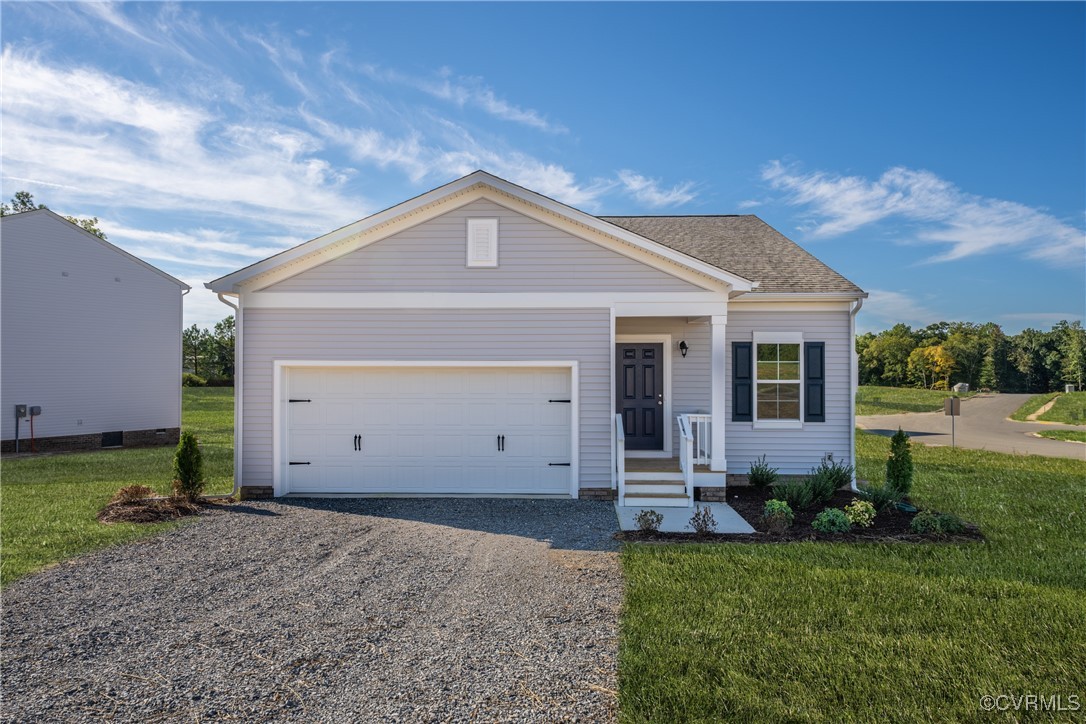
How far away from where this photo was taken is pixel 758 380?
36.0ft

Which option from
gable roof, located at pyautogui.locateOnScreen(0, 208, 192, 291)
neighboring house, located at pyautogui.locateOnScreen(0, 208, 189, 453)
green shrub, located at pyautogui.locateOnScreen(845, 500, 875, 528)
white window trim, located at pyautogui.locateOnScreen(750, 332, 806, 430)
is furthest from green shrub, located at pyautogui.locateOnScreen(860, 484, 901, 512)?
gable roof, located at pyautogui.locateOnScreen(0, 208, 192, 291)

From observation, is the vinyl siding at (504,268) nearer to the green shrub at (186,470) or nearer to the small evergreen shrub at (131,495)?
the green shrub at (186,470)

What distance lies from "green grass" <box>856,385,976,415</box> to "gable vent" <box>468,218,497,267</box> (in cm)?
2723

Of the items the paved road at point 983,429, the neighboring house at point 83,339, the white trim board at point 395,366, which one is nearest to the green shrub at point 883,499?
the white trim board at point 395,366

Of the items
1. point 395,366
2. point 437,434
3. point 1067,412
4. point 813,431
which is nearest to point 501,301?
point 395,366

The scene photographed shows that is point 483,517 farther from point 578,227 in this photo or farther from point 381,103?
point 381,103

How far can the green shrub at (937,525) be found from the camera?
740 cm

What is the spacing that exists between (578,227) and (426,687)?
295 inches

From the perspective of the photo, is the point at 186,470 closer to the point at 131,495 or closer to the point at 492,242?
the point at 131,495

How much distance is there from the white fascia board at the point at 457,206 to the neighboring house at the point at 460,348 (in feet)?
0.08

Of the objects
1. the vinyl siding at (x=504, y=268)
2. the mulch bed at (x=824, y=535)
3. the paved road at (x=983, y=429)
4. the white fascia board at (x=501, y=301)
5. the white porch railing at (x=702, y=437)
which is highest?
the vinyl siding at (x=504, y=268)

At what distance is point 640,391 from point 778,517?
13.8 ft

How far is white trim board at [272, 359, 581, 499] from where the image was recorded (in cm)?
968

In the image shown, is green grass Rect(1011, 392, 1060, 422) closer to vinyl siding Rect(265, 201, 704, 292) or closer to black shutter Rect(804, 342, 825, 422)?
black shutter Rect(804, 342, 825, 422)
